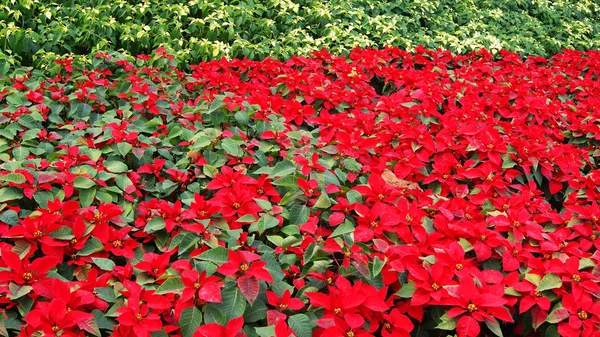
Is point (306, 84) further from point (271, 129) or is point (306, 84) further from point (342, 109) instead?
point (271, 129)

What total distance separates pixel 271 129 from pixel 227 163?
11.7 inches

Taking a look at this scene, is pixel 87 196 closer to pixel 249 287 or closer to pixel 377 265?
pixel 249 287

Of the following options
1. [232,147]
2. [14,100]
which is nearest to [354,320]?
[232,147]

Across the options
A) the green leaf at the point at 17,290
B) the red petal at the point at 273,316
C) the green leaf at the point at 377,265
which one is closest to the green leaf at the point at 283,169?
the green leaf at the point at 377,265

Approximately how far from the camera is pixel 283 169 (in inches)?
81.7

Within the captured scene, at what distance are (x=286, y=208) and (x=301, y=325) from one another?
622mm

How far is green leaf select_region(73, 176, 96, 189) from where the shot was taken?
1.91 m

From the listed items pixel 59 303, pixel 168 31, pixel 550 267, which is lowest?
pixel 168 31

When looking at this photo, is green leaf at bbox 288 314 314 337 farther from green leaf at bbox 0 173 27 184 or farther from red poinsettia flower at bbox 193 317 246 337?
green leaf at bbox 0 173 27 184

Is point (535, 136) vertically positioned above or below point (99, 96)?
above

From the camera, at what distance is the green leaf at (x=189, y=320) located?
4.52 ft

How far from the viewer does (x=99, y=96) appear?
278cm

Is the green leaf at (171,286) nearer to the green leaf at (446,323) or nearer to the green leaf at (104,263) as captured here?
the green leaf at (104,263)

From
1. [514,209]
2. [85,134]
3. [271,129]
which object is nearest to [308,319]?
[514,209]
